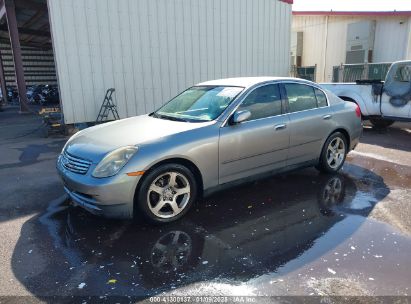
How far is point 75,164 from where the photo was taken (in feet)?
12.7

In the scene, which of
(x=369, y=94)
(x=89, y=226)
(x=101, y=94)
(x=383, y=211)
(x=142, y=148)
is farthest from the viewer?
(x=101, y=94)

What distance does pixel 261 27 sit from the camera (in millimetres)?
13125

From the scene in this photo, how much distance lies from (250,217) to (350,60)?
17.8 m

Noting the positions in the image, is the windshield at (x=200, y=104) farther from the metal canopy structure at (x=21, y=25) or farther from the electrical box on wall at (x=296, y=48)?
the electrical box on wall at (x=296, y=48)

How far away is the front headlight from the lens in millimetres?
3584

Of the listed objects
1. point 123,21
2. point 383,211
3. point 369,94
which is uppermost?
point 123,21

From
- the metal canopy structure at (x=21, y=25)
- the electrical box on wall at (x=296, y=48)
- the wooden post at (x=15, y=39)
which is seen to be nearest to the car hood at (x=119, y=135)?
the wooden post at (x=15, y=39)

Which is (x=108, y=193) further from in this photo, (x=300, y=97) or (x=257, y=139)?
(x=300, y=97)

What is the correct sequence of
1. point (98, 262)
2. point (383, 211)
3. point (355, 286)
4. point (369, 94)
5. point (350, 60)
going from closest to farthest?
point (355, 286) → point (98, 262) → point (383, 211) → point (369, 94) → point (350, 60)

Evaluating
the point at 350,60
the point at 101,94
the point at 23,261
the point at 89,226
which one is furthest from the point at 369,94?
the point at 350,60

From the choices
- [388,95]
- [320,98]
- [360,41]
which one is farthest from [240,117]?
[360,41]

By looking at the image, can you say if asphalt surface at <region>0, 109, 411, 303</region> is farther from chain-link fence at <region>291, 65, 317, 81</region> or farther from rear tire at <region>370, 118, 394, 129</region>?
chain-link fence at <region>291, 65, 317, 81</region>

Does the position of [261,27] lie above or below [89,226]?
above

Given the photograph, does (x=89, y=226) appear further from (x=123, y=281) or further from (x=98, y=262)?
(x=123, y=281)
